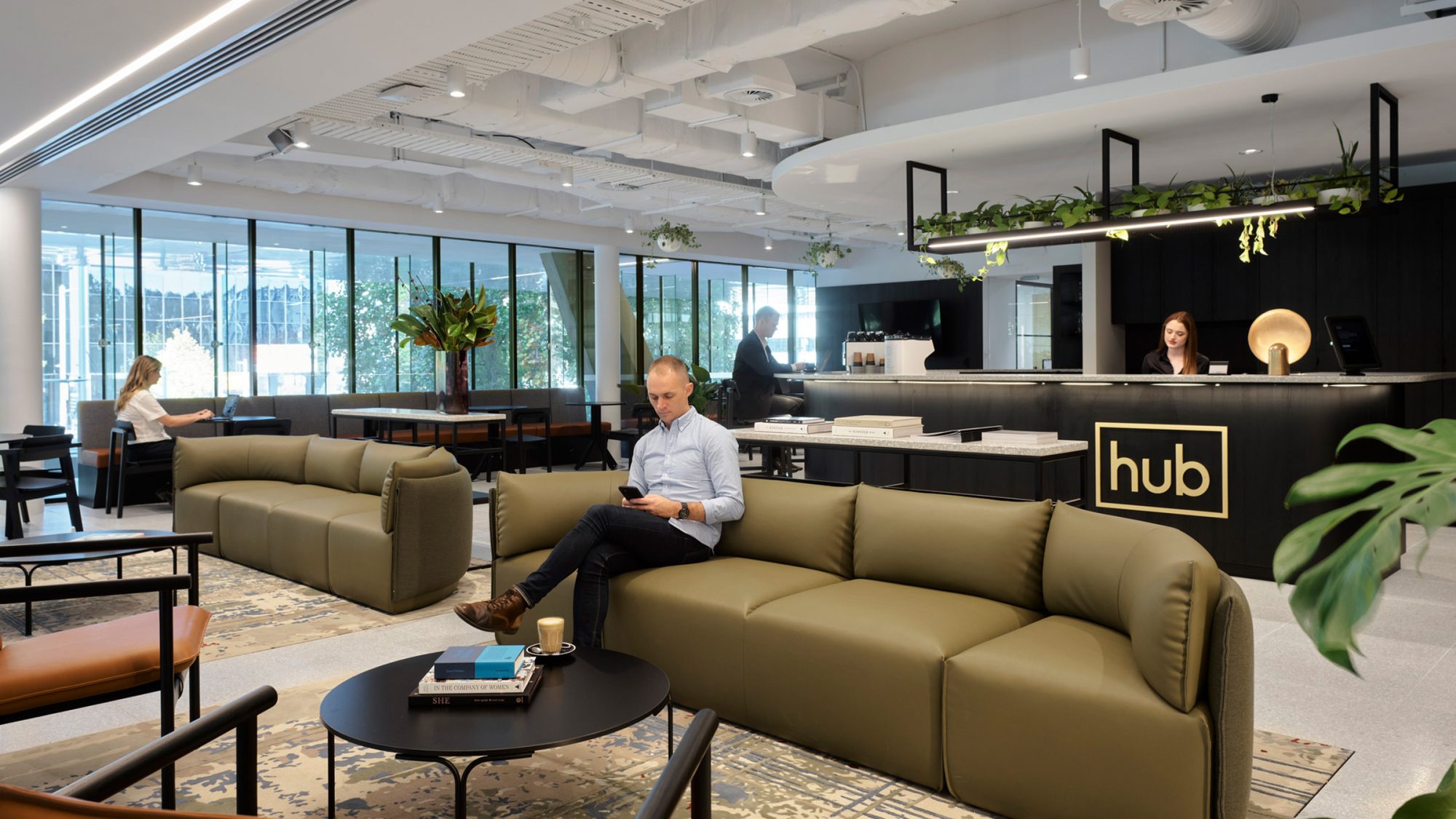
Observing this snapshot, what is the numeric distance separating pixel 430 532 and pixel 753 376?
528 cm

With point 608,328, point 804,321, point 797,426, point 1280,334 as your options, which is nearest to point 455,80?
point 797,426

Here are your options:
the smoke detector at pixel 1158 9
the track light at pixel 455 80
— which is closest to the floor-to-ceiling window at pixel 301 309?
the track light at pixel 455 80

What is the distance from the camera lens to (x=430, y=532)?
4.96m

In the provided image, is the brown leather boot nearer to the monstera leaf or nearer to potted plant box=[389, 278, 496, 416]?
the monstera leaf

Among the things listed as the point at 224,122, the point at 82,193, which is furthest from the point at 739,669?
the point at 82,193

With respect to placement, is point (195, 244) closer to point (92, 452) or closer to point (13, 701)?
point (92, 452)

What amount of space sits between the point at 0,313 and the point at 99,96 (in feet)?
12.0

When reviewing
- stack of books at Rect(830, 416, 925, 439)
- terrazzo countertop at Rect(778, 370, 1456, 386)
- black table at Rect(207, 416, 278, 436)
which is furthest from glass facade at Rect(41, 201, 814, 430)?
stack of books at Rect(830, 416, 925, 439)

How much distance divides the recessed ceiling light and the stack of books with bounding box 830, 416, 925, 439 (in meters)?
3.54

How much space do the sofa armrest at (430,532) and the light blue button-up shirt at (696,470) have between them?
1342 millimetres

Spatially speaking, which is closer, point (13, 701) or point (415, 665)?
point (13, 701)

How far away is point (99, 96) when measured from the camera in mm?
6246

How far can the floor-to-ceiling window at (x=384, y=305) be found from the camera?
468 inches

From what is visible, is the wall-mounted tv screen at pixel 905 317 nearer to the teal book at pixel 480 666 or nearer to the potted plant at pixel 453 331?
the potted plant at pixel 453 331
